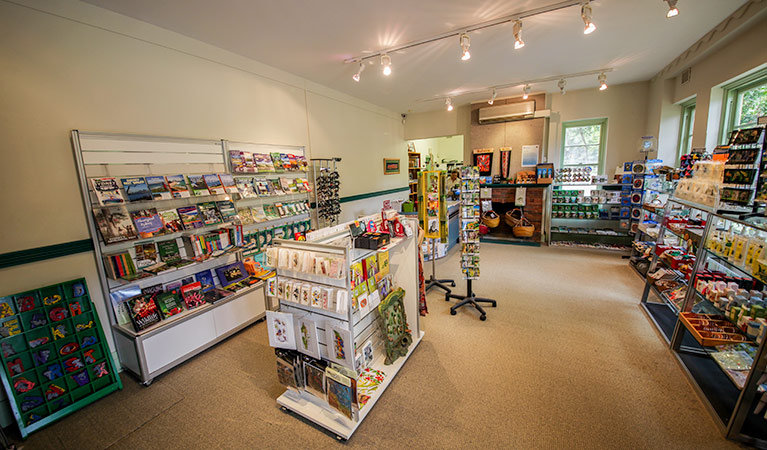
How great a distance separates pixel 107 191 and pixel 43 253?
0.64 meters

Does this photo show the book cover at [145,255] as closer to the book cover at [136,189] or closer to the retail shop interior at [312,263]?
the retail shop interior at [312,263]

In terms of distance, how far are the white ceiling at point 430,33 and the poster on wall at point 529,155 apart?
78.0 inches

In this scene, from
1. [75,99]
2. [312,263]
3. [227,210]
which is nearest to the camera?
[312,263]

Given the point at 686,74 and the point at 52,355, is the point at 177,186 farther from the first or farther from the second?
the point at 686,74

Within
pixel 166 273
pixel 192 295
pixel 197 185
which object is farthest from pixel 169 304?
pixel 197 185

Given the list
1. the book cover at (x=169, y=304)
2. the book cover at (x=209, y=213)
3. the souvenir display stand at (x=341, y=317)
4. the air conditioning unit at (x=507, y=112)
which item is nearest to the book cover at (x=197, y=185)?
the book cover at (x=209, y=213)

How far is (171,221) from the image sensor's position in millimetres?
2822

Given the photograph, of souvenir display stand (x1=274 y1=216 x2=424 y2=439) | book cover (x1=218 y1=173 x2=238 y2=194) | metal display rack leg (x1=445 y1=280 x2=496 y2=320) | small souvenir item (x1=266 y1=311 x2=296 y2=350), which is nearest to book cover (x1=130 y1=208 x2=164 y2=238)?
book cover (x1=218 y1=173 x2=238 y2=194)

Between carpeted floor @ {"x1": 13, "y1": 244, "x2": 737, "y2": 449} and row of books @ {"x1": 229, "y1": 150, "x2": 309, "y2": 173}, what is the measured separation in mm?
2019

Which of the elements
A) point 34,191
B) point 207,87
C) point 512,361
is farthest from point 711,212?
point 34,191

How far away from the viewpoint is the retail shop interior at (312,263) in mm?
2012

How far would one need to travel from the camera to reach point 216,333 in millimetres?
3016

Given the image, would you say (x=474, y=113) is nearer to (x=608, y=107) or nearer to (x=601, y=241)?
(x=608, y=107)

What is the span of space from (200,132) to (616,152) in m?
7.69
